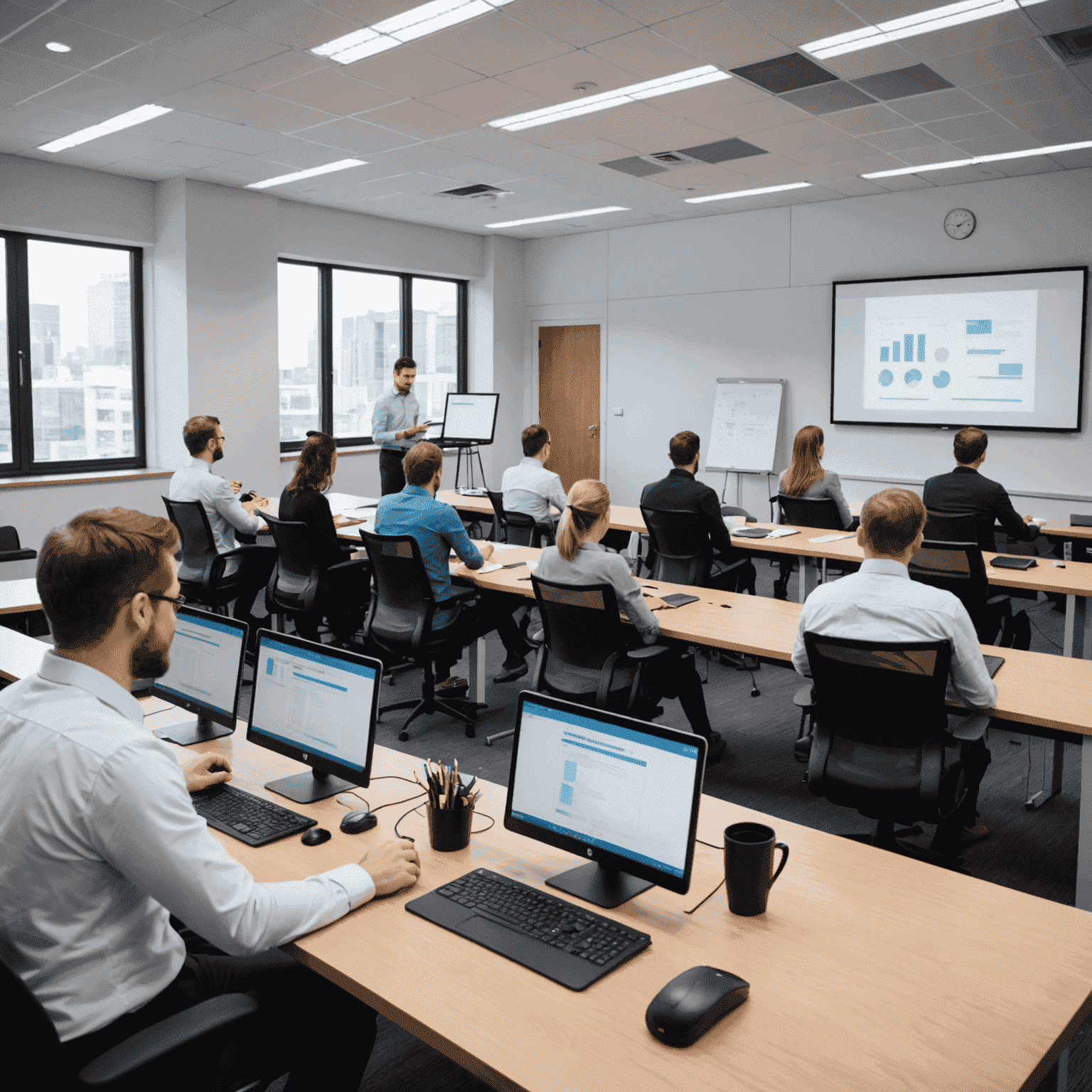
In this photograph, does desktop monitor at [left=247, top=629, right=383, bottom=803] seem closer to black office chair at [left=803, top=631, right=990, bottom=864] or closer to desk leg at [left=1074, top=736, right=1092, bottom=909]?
black office chair at [left=803, top=631, right=990, bottom=864]

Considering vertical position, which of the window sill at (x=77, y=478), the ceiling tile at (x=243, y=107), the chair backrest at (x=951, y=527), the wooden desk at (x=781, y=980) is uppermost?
the ceiling tile at (x=243, y=107)

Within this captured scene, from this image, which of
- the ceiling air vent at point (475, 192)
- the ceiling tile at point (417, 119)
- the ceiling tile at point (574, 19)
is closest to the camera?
the ceiling tile at point (574, 19)

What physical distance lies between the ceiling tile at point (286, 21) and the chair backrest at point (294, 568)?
2.26 meters

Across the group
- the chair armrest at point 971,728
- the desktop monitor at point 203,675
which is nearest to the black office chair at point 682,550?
the chair armrest at point 971,728

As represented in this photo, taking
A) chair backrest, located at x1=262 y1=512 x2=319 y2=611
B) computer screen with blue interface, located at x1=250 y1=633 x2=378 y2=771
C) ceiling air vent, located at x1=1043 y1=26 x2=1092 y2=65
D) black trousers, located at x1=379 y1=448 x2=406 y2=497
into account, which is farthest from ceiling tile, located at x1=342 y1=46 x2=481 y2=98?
computer screen with blue interface, located at x1=250 y1=633 x2=378 y2=771

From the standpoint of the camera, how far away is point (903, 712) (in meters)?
2.58

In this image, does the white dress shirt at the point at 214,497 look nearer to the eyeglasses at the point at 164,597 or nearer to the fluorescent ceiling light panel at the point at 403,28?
the fluorescent ceiling light panel at the point at 403,28

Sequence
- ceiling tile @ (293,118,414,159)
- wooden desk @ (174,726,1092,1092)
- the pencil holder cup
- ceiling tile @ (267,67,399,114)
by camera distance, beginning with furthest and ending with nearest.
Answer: ceiling tile @ (293,118,414,159)
ceiling tile @ (267,67,399,114)
the pencil holder cup
wooden desk @ (174,726,1092,1092)

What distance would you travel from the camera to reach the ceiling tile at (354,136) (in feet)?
19.8

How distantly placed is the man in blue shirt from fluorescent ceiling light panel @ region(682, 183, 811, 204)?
474 centimetres

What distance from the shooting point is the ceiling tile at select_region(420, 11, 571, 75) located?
4.33 metres

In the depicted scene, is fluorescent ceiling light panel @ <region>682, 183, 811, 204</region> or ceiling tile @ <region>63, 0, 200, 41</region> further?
fluorescent ceiling light panel @ <region>682, 183, 811, 204</region>

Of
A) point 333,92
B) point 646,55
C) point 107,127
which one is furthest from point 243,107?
point 646,55

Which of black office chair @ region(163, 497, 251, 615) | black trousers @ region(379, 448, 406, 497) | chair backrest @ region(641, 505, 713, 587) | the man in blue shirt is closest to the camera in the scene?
the man in blue shirt
